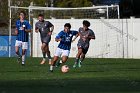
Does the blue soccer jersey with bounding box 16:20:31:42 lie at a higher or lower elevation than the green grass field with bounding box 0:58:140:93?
higher

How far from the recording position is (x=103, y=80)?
17.7m

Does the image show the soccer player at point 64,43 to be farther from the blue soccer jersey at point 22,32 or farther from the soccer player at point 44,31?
the soccer player at point 44,31

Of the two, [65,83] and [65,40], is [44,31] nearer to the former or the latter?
[65,40]

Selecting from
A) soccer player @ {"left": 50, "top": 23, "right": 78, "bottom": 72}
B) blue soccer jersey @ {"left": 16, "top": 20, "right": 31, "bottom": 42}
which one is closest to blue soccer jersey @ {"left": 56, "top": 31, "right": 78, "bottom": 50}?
soccer player @ {"left": 50, "top": 23, "right": 78, "bottom": 72}

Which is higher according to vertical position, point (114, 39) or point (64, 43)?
point (114, 39)

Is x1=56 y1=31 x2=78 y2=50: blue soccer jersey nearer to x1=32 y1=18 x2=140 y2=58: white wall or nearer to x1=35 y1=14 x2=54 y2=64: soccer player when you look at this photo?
x1=35 y1=14 x2=54 y2=64: soccer player

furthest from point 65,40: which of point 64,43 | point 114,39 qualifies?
point 114,39

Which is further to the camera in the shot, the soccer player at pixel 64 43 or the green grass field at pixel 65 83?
the soccer player at pixel 64 43

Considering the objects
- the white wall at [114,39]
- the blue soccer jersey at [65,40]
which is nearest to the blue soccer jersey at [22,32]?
the blue soccer jersey at [65,40]

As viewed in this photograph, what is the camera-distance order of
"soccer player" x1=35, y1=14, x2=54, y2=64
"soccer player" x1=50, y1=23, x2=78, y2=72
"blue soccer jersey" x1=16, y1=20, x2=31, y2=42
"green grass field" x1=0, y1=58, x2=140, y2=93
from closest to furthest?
1. "green grass field" x1=0, y1=58, x2=140, y2=93
2. "soccer player" x1=50, y1=23, x2=78, y2=72
3. "blue soccer jersey" x1=16, y1=20, x2=31, y2=42
4. "soccer player" x1=35, y1=14, x2=54, y2=64

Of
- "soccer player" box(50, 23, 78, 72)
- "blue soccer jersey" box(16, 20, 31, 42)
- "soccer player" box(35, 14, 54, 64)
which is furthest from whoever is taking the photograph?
"soccer player" box(35, 14, 54, 64)

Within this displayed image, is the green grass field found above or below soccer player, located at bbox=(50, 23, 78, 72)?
below

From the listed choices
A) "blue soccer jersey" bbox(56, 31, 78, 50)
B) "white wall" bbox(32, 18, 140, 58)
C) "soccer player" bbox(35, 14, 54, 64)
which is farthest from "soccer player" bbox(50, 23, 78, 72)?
"white wall" bbox(32, 18, 140, 58)

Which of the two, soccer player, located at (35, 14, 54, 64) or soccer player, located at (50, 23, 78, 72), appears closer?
soccer player, located at (50, 23, 78, 72)
